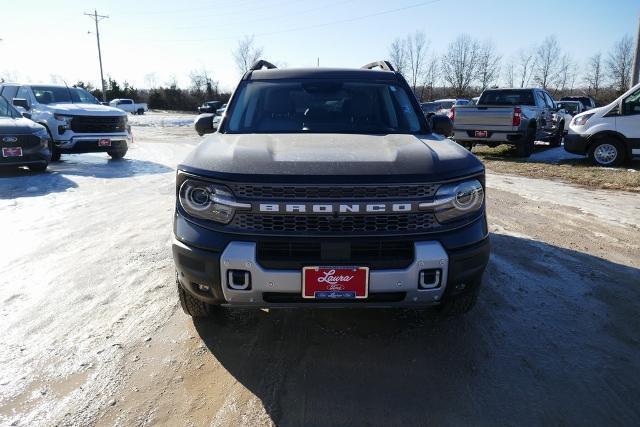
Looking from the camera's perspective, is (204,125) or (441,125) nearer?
(441,125)

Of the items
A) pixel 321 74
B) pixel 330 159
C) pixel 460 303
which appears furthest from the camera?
pixel 321 74

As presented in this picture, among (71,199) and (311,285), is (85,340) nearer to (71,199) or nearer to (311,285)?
(311,285)

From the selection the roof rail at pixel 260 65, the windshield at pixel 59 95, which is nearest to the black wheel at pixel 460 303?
the roof rail at pixel 260 65

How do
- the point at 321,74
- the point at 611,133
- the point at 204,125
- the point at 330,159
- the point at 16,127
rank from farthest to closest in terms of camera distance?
the point at 611,133 < the point at 16,127 < the point at 204,125 < the point at 321,74 < the point at 330,159

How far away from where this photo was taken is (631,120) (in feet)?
33.9

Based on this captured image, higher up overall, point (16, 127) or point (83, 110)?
point (83, 110)

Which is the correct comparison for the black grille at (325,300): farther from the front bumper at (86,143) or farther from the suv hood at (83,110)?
the suv hood at (83,110)

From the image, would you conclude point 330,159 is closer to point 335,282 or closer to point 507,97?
→ point 335,282

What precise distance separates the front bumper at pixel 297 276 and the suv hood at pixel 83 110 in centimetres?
988

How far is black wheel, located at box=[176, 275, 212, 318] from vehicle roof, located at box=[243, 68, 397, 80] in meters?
2.06

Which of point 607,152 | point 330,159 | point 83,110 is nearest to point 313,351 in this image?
point 330,159

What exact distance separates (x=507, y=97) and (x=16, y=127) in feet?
41.7

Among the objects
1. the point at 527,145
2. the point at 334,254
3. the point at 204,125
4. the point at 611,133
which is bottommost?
the point at 527,145

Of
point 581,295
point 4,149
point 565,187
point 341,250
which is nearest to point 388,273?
point 341,250
